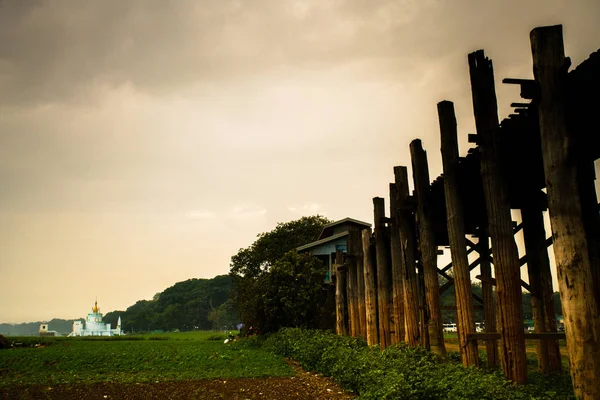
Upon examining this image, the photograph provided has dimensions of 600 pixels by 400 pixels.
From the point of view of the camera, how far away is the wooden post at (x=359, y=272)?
61.1 ft

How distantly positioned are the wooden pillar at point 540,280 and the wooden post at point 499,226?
4590 millimetres

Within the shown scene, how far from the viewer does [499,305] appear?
7738 mm

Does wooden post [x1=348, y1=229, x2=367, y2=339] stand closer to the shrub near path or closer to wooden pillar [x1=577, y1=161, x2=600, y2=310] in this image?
the shrub near path

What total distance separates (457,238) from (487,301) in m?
5.23

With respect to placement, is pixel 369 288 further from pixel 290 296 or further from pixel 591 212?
pixel 290 296

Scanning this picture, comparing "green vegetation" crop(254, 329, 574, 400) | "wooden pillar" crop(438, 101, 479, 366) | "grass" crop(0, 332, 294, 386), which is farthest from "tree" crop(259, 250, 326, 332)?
"wooden pillar" crop(438, 101, 479, 366)

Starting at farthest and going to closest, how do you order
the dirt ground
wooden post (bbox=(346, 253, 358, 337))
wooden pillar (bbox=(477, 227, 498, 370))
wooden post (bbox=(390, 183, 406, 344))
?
1. wooden post (bbox=(346, 253, 358, 337))
2. wooden post (bbox=(390, 183, 406, 344))
3. wooden pillar (bbox=(477, 227, 498, 370))
4. the dirt ground

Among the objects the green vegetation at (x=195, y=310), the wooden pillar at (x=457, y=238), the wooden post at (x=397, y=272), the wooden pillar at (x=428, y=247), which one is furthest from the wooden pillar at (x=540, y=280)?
the green vegetation at (x=195, y=310)

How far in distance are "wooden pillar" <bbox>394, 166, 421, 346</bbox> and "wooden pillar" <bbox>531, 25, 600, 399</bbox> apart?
233 inches

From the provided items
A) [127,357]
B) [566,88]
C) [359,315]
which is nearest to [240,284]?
[127,357]

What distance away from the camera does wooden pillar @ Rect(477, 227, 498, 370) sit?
42.8 feet

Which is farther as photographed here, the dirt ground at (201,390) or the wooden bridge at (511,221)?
the dirt ground at (201,390)

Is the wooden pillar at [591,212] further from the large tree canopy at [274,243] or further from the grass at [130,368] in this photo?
the large tree canopy at [274,243]

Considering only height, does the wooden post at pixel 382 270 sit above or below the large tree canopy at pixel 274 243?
below
